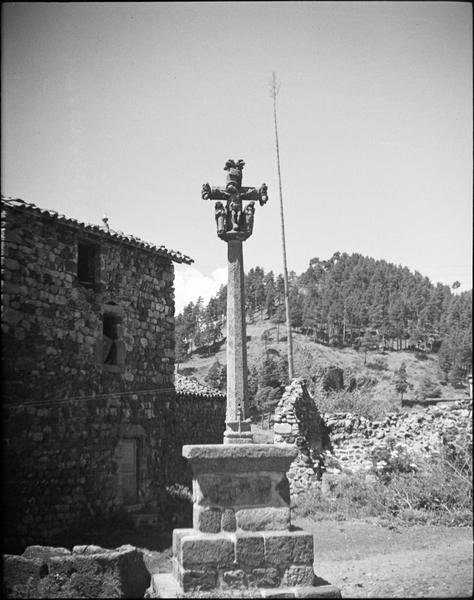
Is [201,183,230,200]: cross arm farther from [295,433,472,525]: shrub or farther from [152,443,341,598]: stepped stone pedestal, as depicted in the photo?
[295,433,472,525]: shrub

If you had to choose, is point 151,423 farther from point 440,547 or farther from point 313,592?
point 313,592

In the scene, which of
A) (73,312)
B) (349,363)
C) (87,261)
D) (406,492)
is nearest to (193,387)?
(87,261)

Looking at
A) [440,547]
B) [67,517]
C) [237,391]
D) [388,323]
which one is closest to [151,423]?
[67,517]

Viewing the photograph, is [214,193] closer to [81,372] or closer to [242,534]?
[242,534]

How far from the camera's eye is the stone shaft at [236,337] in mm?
6672

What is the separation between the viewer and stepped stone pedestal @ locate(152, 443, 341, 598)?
5.72 m

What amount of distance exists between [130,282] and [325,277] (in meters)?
71.3

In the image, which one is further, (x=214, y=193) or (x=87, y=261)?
(x=87, y=261)

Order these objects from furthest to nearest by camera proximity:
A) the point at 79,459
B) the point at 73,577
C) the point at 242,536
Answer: the point at 79,459 → the point at 73,577 → the point at 242,536

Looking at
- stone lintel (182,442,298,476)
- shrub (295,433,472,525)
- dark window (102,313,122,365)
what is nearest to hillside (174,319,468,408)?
shrub (295,433,472,525)

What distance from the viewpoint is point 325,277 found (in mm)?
84188

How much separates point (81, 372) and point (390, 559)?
286 inches

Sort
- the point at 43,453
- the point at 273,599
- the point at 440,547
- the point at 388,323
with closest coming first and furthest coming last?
the point at 273,599, the point at 440,547, the point at 43,453, the point at 388,323

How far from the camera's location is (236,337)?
22.5 ft
